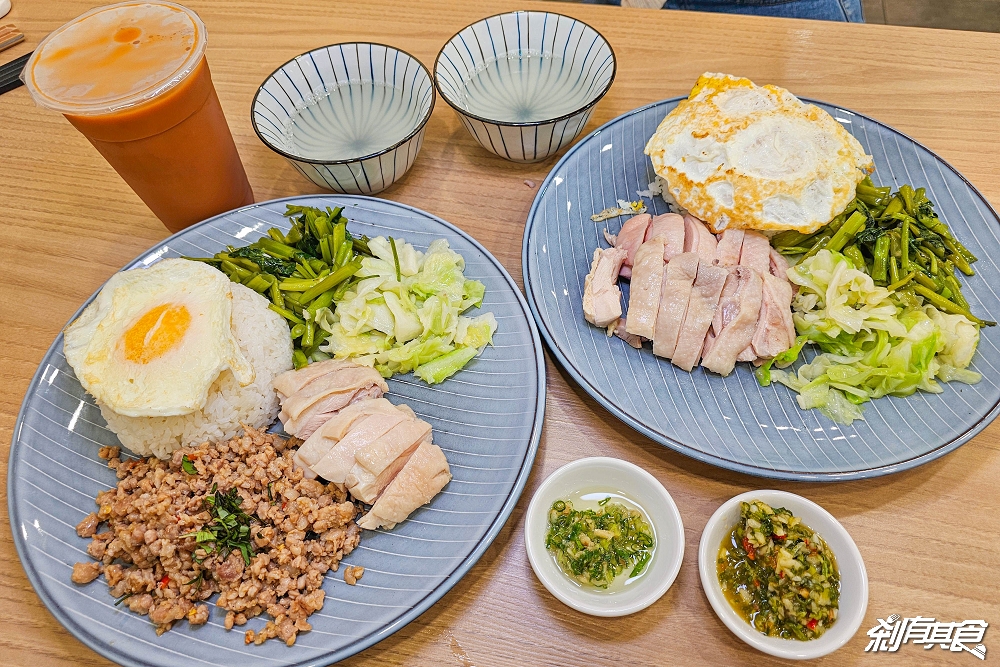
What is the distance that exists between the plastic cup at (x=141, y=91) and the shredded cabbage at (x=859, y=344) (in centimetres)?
225

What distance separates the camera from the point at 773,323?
222 centimetres

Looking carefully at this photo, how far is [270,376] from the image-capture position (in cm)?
220

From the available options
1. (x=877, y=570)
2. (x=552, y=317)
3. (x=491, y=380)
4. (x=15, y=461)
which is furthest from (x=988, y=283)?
(x=15, y=461)

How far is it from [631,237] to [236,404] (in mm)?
1611

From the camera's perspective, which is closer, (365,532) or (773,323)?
(365,532)

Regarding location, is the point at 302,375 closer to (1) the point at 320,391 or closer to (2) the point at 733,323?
(1) the point at 320,391

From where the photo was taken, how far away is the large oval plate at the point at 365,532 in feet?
5.59

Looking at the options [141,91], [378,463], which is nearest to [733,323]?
[378,463]

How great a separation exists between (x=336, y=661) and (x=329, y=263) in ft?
4.56

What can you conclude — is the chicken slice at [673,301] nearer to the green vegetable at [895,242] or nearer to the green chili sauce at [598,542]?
the green vegetable at [895,242]

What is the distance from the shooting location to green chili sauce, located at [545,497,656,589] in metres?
1.74

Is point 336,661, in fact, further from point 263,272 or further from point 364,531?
point 263,272

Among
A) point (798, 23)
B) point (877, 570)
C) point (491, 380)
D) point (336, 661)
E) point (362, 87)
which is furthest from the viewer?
point (798, 23)

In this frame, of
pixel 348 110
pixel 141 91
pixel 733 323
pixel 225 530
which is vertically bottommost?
pixel 225 530
